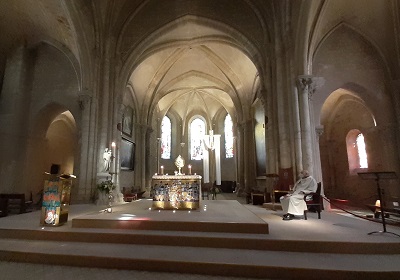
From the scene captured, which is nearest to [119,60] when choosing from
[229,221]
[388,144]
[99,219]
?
[99,219]

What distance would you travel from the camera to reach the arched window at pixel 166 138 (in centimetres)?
2467

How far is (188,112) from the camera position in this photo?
84.5 feet

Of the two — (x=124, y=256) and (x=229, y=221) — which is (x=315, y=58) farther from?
(x=124, y=256)

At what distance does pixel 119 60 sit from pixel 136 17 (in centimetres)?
289

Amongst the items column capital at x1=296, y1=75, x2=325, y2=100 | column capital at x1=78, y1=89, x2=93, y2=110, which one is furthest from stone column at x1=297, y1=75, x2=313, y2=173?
column capital at x1=78, y1=89, x2=93, y2=110

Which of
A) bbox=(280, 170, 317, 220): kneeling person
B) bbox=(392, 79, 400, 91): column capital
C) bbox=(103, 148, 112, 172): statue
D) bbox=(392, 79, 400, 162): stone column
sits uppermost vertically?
bbox=(392, 79, 400, 91): column capital

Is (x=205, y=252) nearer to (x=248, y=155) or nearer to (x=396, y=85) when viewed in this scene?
(x=396, y=85)

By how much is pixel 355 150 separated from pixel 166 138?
684 inches

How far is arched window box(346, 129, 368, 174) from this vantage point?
13.6 meters

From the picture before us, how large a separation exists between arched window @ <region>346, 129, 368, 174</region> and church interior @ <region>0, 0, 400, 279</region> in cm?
6

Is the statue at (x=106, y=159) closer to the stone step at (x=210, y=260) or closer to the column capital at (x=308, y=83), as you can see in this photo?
the stone step at (x=210, y=260)

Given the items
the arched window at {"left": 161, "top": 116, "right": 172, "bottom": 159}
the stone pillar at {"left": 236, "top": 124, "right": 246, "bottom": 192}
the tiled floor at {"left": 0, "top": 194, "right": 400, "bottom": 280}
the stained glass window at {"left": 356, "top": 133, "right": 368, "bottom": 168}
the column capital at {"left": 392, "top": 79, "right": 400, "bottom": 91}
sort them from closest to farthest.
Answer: the tiled floor at {"left": 0, "top": 194, "right": 400, "bottom": 280}
the column capital at {"left": 392, "top": 79, "right": 400, "bottom": 91}
the stained glass window at {"left": 356, "top": 133, "right": 368, "bottom": 168}
the stone pillar at {"left": 236, "top": 124, "right": 246, "bottom": 192}
the arched window at {"left": 161, "top": 116, "right": 172, "bottom": 159}

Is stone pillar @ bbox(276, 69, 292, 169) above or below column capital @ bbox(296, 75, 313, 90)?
below

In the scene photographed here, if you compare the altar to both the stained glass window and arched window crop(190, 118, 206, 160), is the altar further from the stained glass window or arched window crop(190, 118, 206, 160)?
arched window crop(190, 118, 206, 160)
